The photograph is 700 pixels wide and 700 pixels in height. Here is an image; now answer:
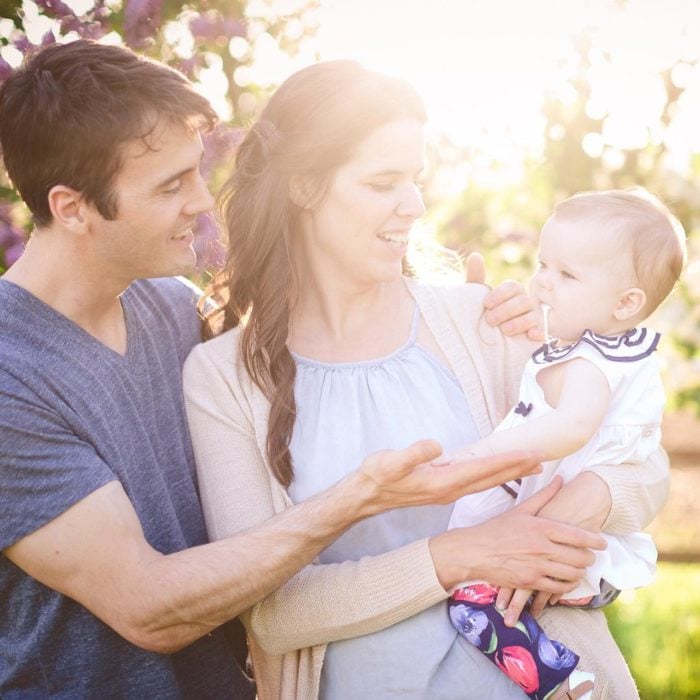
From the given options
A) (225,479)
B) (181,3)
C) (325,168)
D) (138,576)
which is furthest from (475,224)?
(138,576)

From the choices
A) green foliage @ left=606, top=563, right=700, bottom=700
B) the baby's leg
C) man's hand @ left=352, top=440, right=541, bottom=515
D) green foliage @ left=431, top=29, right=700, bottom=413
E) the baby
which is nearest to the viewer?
man's hand @ left=352, top=440, right=541, bottom=515

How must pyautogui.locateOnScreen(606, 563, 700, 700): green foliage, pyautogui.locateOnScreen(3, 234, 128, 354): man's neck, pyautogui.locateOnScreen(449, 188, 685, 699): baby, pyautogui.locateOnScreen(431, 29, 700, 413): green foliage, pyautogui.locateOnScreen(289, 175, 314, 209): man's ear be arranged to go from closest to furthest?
pyautogui.locateOnScreen(449, 188, 685, 699): baby → pyautogui.locateOnScreen(3, 234, 128, 354): man's neck → pyautogui.locateOnScreen(289, 175, 314, 209): man's ear → pyautogui.locateOnScreen(606, 563, 700, 700): green foliage → pyautogui.locateOnScreen(431, 29, 700, 413): green foliage

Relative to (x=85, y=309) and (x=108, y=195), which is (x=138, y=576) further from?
(x=108, y=195)

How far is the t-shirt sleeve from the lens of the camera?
7.46 feet

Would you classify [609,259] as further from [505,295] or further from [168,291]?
[168,291]

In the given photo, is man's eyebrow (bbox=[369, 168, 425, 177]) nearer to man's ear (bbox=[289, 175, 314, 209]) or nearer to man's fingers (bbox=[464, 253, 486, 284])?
man's ear (bbox=[289, 175, 314, 209])

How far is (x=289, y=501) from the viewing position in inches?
103

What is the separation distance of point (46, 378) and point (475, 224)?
136 inches

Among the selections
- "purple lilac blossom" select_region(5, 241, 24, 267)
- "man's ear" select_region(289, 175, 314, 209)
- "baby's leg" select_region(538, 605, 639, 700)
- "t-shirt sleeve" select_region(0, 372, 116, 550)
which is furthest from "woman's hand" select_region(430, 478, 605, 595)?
"purple lilac blossom" select_region(5, 241, 24, 267)

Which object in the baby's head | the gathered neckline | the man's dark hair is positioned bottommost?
the gathered neckline

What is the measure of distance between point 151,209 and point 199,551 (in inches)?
37.3

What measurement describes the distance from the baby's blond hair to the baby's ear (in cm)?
2

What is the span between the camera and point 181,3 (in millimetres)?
3385

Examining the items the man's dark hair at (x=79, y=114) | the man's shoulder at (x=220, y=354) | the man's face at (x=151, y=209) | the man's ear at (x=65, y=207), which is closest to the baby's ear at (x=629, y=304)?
the man's shoulder at (x=220, y=354)
